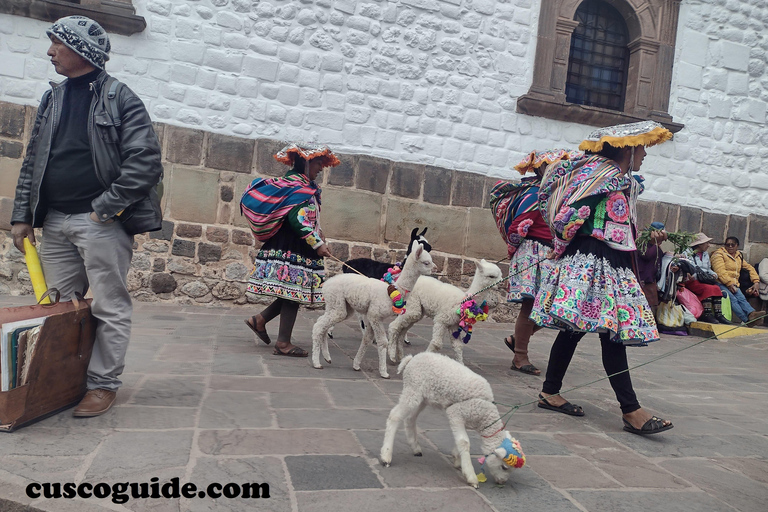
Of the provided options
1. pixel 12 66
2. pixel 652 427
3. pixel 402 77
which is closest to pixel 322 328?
pixel 652 427

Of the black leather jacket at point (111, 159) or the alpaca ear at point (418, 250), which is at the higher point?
the black leather jacket at point (111, 159)

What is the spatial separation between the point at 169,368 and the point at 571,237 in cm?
314

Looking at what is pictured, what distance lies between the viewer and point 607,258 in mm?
4184

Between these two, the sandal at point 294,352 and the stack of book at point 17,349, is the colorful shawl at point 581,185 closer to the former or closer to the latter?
the sandal at point 294,352

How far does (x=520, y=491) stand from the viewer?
Result: 9.77 ft

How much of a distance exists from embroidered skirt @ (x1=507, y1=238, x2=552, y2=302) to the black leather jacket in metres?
3.44

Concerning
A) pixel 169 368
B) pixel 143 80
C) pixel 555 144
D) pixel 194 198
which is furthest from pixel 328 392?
pixel 555 144

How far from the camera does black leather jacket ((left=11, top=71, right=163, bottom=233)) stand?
356 cm

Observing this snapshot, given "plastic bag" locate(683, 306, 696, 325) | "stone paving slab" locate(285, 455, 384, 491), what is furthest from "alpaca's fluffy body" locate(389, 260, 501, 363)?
"plastic bag" locate(683, 306, 696, 325)

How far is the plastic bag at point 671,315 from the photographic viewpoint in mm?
9883

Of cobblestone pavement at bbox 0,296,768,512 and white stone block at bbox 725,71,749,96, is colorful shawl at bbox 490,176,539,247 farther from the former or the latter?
white stone block at bbox 725,71,749,96

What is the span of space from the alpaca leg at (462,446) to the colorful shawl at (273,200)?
2.94m

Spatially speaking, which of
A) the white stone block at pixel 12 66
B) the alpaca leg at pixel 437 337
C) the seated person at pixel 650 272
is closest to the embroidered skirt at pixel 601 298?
Answer: the alpaca leg at pixel 437 337

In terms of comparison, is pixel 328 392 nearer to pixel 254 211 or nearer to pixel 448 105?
pixel 254 211
